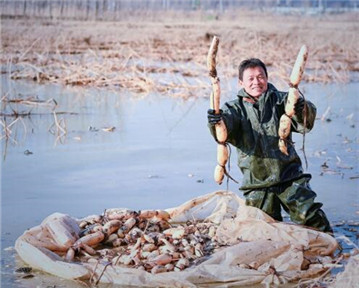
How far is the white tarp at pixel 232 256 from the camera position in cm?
434

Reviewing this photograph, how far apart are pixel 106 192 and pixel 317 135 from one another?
3240 mm

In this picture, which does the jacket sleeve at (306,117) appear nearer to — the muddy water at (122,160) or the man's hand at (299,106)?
the man's hand at (299,106)

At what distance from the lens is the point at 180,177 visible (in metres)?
6.82

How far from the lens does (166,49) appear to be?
69.1 feet

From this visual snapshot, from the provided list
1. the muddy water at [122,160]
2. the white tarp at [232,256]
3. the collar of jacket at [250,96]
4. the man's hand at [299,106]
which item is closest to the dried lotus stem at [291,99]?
the man's hand at [299,106]

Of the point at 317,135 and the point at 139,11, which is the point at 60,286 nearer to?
the point at 317,135

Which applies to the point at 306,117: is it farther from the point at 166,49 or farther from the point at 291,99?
the point at 166,49

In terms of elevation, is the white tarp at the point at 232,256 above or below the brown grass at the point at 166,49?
below

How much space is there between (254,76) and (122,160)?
2.53 metres

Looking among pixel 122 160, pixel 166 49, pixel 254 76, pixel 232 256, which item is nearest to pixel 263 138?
pixel 254 76

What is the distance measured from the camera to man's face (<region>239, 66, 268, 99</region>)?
529 centimetres

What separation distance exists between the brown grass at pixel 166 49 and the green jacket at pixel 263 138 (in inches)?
253

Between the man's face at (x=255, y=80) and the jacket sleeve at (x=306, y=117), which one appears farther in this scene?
the man's face at (x=255, y=80)

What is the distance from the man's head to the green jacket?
53 mm
